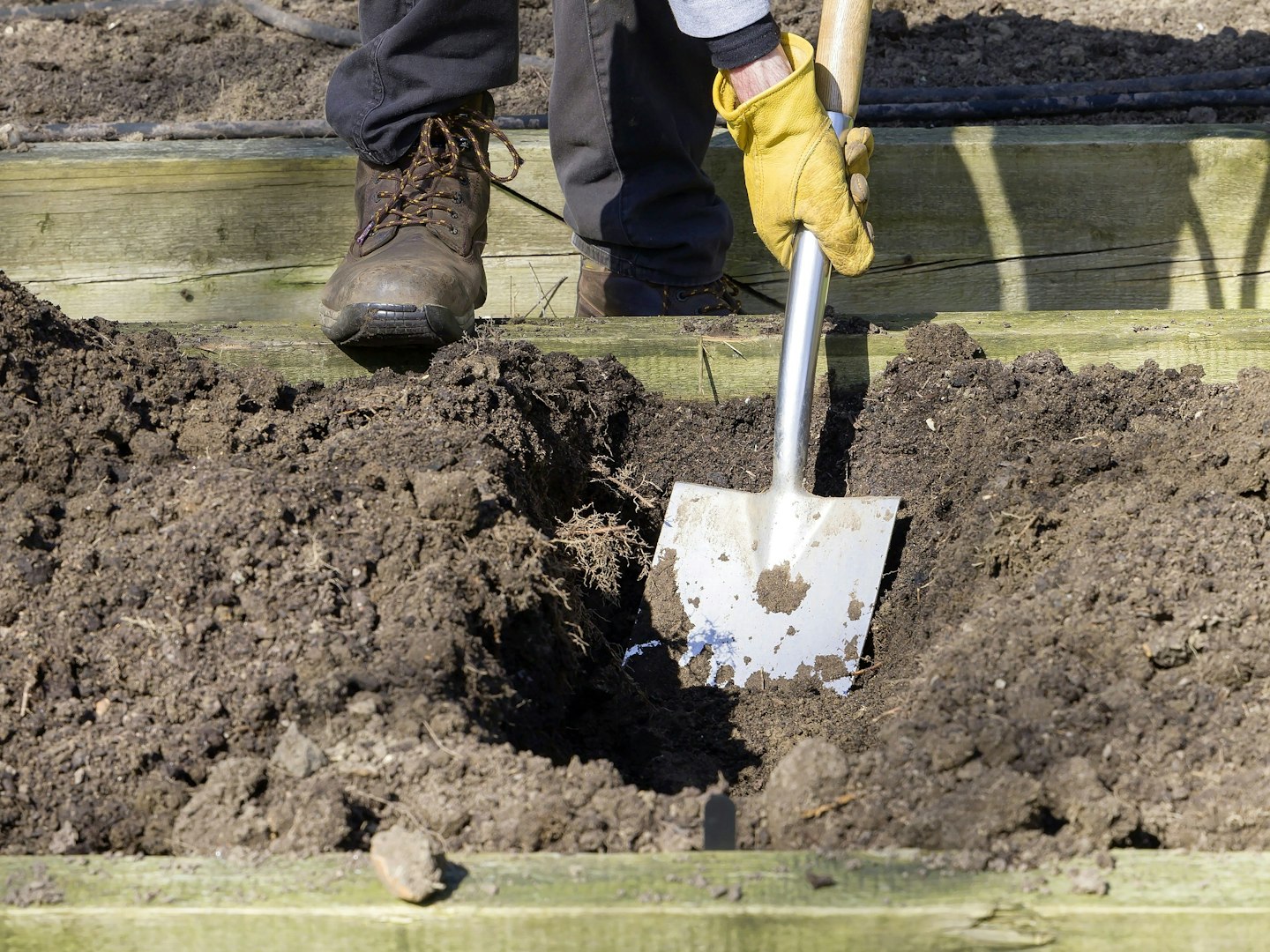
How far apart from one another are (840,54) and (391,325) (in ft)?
2.76

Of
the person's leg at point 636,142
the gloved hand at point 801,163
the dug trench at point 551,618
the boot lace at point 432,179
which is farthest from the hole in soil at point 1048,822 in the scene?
the person's leg at point 636,142

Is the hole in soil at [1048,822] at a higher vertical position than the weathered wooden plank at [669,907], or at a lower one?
higher

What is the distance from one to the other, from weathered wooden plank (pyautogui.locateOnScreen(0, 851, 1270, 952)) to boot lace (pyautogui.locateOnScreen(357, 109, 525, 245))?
1.49 metres

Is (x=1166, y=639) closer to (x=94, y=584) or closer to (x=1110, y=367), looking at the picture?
(x=1110, y=367)

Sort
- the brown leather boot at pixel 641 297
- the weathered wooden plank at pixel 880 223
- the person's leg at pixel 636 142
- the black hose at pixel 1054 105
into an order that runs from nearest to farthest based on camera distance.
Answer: the person's leg at pixel 636 142 < the brown leather boot at pixel 641 297 < the weathered wooden plank at pixel 880 223 < the black hose at pixel 1054 105

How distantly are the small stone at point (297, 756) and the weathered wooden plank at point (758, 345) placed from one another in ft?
3.28

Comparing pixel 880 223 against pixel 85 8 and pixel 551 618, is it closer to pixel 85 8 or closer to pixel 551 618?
pixel 551 618

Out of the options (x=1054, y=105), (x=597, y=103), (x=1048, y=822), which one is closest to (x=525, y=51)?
(x=597, y=103)

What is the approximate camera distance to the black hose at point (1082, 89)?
3.32m

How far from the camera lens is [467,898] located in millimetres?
1011

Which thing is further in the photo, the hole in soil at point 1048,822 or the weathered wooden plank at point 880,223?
the weathered wooden plank at point 880,223

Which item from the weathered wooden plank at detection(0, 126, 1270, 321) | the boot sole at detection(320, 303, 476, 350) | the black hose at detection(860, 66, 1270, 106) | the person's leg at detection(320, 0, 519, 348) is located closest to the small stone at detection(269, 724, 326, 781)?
the boot sole at detection(320, 303, 476, 350)

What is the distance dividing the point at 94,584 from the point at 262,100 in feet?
8.07

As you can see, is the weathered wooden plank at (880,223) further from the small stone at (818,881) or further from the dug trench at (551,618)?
the small stone at (818,881)
